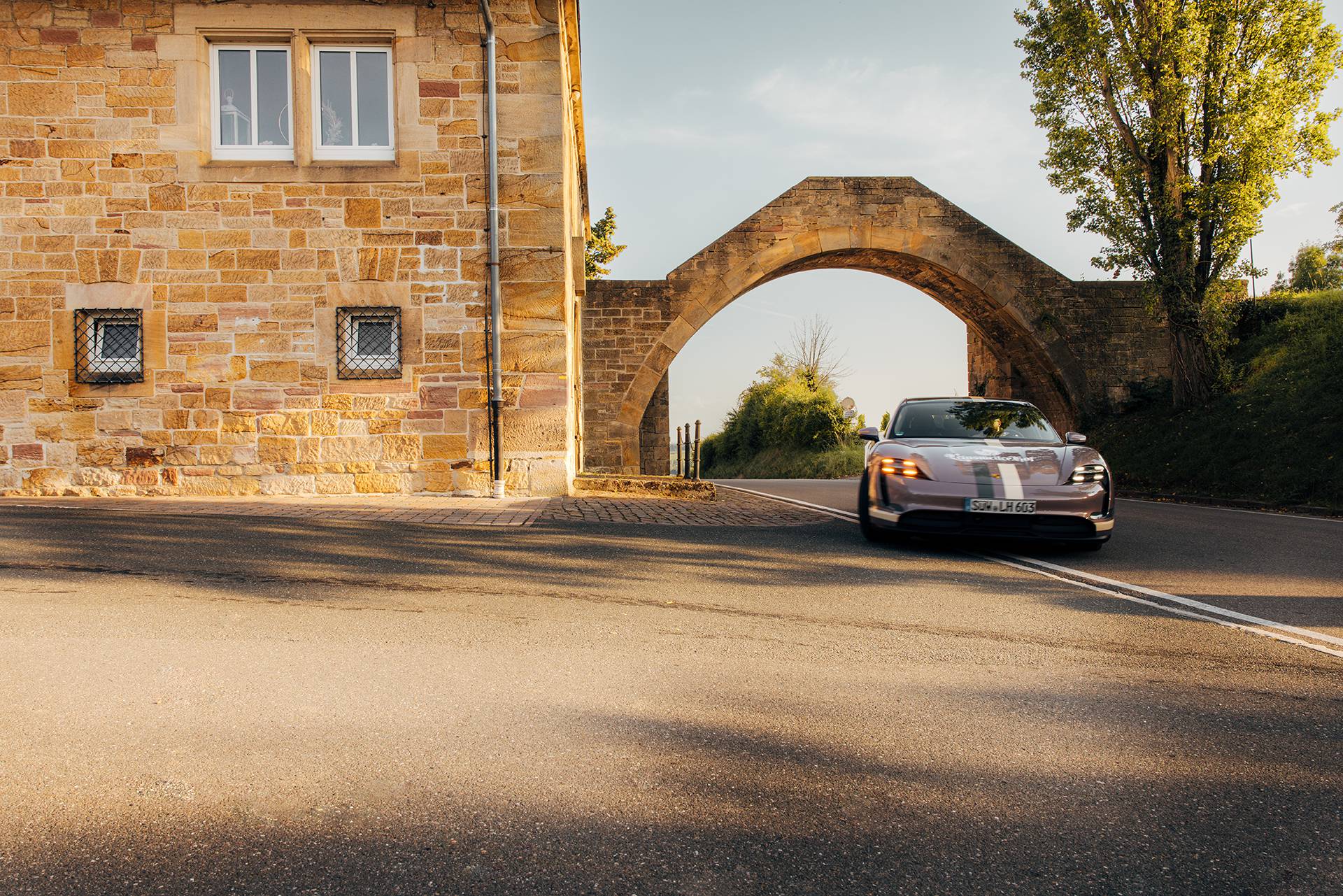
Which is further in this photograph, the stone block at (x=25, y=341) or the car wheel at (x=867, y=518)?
the stone block at (x=25, y=341)

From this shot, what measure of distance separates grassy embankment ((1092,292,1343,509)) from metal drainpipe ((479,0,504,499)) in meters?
10.6

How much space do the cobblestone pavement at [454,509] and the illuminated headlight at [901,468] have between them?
1874mm

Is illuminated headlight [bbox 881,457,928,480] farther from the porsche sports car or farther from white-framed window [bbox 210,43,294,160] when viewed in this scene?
white-framed window [bbox 210,43,294,160]

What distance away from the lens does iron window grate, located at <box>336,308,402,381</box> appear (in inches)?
412

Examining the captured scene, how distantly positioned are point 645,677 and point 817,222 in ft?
61.4

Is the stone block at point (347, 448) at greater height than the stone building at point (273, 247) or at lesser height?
lesser

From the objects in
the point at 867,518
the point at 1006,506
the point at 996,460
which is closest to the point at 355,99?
the point at 867,518

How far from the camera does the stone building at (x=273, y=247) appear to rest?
33.5 ft

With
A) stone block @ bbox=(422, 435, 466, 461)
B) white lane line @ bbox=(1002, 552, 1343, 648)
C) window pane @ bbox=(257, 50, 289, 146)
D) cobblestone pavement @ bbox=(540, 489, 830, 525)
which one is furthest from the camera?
window pane @ bbox=(257, 50, 289, 146)

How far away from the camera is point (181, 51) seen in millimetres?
10344

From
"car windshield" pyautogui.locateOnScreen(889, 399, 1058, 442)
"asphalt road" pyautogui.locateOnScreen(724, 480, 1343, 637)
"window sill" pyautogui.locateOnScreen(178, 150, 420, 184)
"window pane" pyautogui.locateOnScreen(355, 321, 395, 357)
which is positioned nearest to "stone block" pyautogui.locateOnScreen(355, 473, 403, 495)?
"window pane" pyautogui.locateOnScreen(355, 321, 395, 357)

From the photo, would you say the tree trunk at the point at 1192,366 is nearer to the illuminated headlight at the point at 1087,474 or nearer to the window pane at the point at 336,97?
the illuminated headlight at the point at 1087,474

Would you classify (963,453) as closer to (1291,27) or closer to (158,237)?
(158,237)

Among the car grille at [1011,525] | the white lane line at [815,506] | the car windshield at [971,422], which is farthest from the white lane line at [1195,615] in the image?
the white lane line at [815,506]
